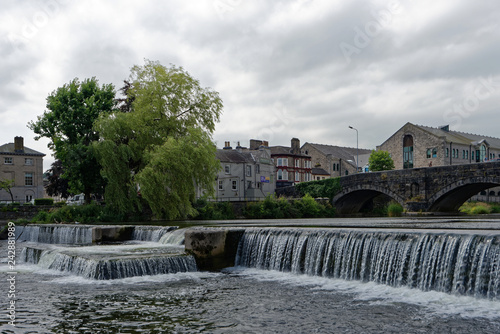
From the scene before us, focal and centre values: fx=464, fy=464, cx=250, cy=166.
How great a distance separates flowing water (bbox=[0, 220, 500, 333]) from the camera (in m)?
9.25

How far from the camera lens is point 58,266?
16.3 meters

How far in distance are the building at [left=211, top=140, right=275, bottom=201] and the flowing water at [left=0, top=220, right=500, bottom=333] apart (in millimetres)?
46481

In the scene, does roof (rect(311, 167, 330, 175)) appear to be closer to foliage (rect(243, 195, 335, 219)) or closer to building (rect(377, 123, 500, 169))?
building (rect(377, 123, 500, 169))

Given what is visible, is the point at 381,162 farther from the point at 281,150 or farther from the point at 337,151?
the point at 337,151

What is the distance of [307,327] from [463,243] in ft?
19.2

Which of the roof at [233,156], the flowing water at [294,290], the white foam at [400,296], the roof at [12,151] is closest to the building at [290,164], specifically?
the roof at [233,156]

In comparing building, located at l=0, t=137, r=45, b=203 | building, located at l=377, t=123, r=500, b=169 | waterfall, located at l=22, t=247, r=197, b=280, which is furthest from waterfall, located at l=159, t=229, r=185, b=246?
building, located at l=377, t=123, r=500, b=169

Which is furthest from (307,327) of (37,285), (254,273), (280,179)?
(280,179)

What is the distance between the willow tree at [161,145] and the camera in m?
32.0

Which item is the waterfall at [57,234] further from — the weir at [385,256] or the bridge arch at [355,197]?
the bridge arch at [355,197]

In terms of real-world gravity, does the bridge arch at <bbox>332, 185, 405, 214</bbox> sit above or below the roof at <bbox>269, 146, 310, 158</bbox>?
below

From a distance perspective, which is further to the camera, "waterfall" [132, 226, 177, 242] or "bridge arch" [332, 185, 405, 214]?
"bridge arch" [332, 185, 405, 214]

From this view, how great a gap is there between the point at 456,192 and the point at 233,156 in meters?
32.3

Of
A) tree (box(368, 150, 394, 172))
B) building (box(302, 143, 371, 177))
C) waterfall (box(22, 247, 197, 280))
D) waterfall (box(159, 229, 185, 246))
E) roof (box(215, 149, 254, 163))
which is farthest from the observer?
building (box(302, 143, 371, 177))
